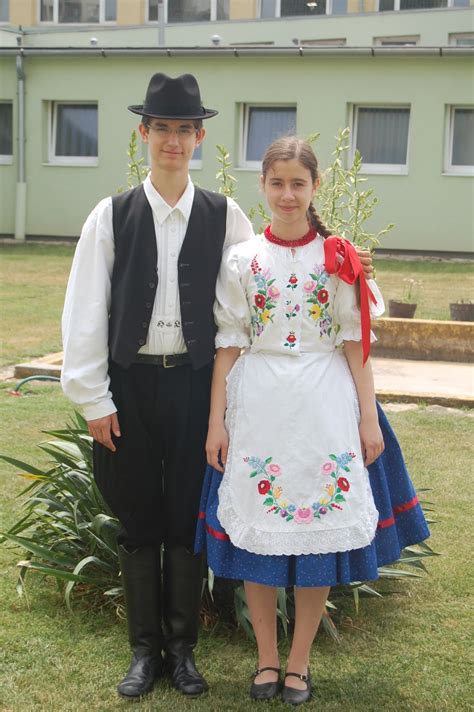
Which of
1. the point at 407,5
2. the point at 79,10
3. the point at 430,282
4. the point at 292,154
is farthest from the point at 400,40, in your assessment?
the point at 292,154

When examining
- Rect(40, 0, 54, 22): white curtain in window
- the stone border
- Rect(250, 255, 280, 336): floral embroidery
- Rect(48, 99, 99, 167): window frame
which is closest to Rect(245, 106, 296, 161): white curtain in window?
Rect(48, 99, 99, 167): window frame

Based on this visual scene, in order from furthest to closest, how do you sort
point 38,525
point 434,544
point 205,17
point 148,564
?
point 205,17
point 434,544
point 38,525
point 148,564

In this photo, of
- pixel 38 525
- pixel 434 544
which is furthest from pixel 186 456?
pixel 434 544

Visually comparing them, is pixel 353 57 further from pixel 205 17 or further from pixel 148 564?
pixel 148 564

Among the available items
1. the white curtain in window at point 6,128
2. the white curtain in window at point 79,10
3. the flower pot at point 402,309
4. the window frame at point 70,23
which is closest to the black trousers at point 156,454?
the flower pot at point 402,309

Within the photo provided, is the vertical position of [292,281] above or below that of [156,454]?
above

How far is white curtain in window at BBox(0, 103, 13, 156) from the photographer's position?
61.8 ft

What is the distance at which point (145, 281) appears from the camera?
3.00m

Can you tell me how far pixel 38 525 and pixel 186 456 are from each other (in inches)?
52.8

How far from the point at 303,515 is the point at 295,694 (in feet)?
1.96

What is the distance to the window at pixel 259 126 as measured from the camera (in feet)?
56.4

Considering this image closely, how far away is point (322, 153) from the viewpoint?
55.1ft

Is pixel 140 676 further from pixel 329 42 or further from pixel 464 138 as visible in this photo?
pixel 329 42

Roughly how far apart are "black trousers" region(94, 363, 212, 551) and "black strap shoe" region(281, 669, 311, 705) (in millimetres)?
512
